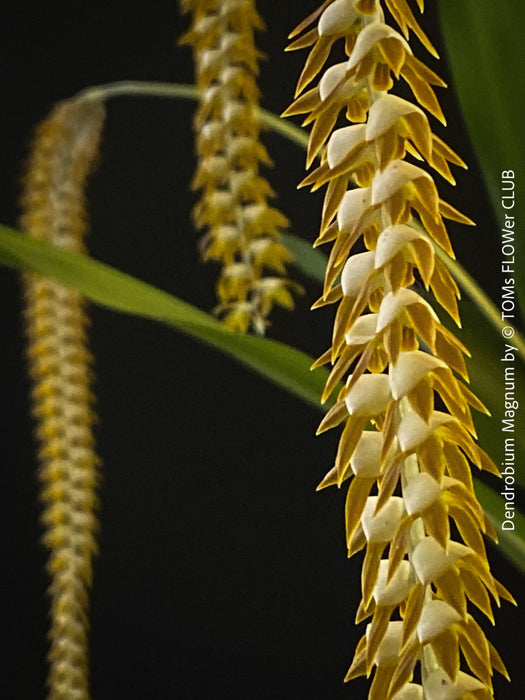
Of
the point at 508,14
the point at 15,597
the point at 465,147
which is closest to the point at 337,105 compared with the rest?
the point at 508,14

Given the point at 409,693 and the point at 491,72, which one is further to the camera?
the point at 491,72

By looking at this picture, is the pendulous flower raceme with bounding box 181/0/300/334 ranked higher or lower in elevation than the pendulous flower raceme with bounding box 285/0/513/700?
higher

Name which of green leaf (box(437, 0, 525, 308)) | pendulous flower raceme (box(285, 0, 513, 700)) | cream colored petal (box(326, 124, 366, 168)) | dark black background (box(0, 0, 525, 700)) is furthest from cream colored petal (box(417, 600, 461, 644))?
dark black background (box(0, 0, 525, 700))

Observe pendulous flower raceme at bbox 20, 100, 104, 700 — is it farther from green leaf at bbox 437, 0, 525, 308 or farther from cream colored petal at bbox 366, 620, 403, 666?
cream colored petal at bbox 366, 620, 403, 666

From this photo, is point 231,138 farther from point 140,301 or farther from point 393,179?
point 393,179

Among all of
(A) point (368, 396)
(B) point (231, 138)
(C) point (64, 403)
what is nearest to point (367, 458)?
(A) point (368, 396)

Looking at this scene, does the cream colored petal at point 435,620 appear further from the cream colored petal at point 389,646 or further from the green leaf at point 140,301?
the green leaf at point 140,301

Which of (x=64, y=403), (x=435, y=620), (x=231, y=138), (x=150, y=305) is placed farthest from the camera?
(x=64, y=403)

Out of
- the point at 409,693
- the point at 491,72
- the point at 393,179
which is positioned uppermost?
the point at 491,72

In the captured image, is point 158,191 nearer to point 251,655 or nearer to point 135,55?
point 135,55
